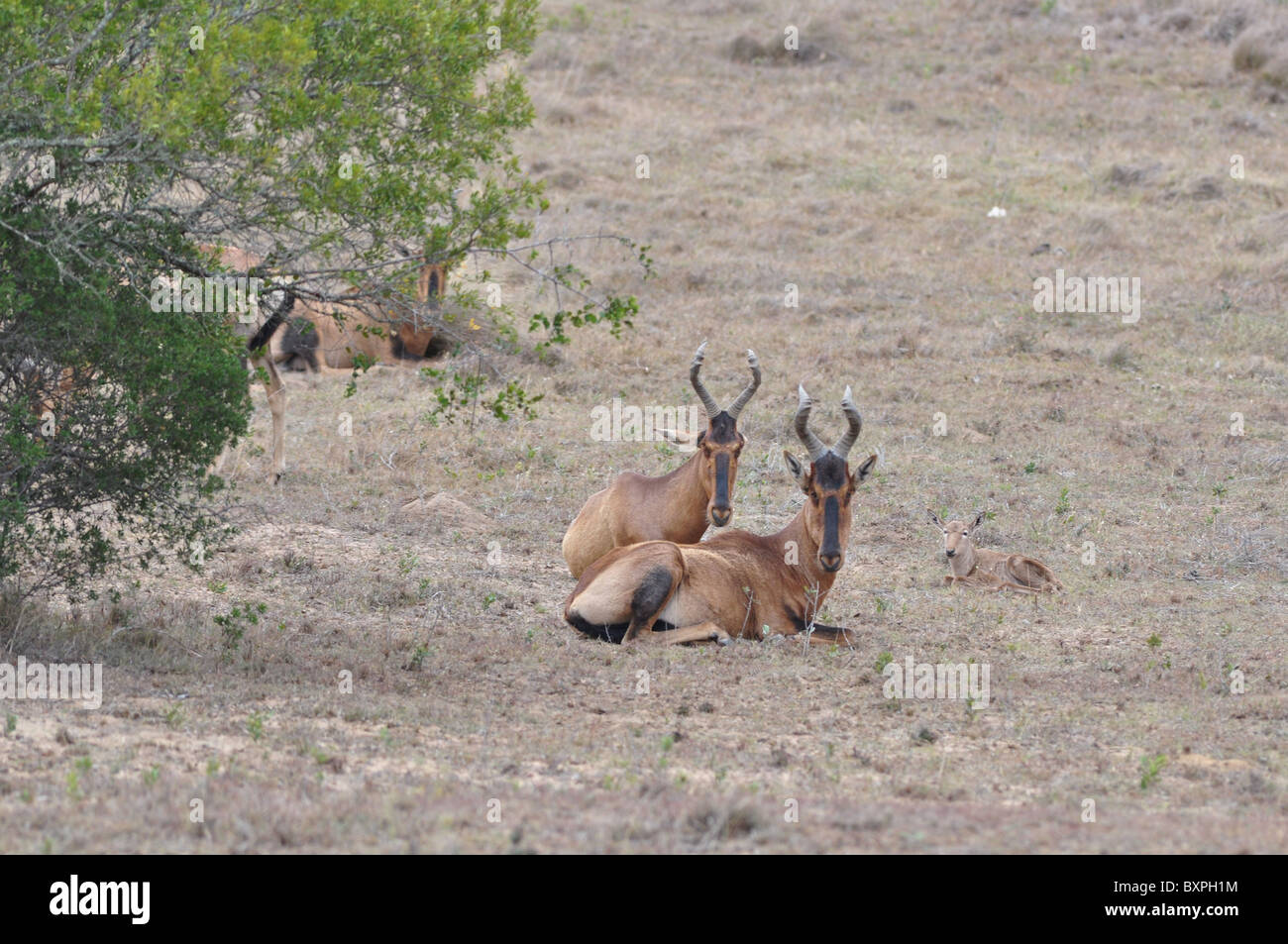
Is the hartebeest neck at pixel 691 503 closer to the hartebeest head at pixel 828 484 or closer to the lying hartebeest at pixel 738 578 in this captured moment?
the lying hartebeest at pixel 738 578

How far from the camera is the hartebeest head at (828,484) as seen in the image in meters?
10.7

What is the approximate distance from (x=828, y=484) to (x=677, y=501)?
130cm

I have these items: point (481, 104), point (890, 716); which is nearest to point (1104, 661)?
point (890, 716)

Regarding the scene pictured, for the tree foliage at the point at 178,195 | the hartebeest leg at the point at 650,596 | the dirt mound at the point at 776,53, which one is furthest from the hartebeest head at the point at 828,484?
the dirt mound at the point at 776,53

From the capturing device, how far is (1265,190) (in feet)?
78.8

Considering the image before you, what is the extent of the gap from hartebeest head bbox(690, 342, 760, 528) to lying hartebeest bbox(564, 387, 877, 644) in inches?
9.4

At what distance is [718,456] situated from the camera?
11.2 metres

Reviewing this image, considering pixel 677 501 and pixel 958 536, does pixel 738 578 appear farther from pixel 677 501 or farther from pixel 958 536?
pixel 958 536

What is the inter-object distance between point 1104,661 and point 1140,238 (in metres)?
14.1

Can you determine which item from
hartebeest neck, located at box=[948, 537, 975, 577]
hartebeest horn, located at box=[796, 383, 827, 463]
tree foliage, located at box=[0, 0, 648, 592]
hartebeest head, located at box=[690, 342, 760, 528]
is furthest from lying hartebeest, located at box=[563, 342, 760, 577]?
hartebeest neck, located at box=[948, 537, 975, 577]

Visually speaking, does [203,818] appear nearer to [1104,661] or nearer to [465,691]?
[465,691]

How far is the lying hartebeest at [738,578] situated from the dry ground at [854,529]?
0.27 metres

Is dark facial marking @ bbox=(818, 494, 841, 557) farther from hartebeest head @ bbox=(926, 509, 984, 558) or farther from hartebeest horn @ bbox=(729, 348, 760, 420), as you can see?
hartebeest head @ bbox=(926, 509, 984, 558)

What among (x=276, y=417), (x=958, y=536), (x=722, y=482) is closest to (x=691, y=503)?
(x=722, y=482)
